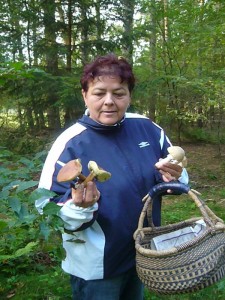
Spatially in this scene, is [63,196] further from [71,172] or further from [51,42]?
[51,42]

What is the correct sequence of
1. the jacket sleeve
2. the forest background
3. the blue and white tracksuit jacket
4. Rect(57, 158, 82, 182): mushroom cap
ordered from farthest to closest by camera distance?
the forest background < the blue and white tracksuit jacket < the jacket sleeve < Rect(57, 158, 82, 182): mushroom cap

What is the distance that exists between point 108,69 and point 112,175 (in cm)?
55

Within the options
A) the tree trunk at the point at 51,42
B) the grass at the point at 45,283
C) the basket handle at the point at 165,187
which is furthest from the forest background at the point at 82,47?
the basket handle at the point at 165,187

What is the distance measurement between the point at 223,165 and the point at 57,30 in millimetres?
5348

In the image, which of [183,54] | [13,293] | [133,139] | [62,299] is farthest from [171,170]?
[183,54]

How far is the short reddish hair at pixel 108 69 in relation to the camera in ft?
5.60

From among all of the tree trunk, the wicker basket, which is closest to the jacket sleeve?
the wicker basket

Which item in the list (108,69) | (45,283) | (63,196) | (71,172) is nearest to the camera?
(71,172)

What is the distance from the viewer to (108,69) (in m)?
1.71

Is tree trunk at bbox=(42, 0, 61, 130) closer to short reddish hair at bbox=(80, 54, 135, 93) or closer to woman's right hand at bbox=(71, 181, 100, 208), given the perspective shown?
short reddish hair at bbox=(80, 54, 135, 93)

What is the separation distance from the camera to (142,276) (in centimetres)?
144

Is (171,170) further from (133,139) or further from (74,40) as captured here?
(74,40)

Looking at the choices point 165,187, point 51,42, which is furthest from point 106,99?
point 51,42

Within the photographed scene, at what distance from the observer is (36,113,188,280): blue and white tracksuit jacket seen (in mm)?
1593
